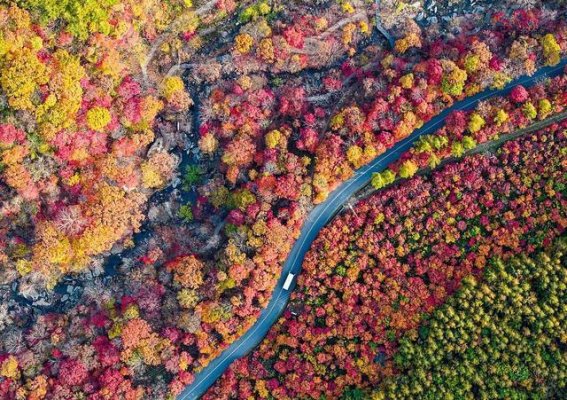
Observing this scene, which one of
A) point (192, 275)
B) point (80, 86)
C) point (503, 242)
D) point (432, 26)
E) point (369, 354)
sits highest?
point (80, 86)

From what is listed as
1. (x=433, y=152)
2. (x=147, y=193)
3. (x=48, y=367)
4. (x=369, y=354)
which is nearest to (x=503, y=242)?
(x=433, y=152)

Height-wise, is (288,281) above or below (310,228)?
below

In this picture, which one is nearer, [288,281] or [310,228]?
[288,281]

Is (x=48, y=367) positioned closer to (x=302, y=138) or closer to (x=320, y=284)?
(x=320, y=284)

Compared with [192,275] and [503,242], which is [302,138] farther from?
[503,242]

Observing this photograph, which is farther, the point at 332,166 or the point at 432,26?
the point at 432,26

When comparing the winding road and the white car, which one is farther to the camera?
the white car

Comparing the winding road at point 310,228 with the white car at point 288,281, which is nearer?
the winding road at point 310,228

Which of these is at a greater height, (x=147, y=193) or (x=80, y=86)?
(x=80, y=86)
